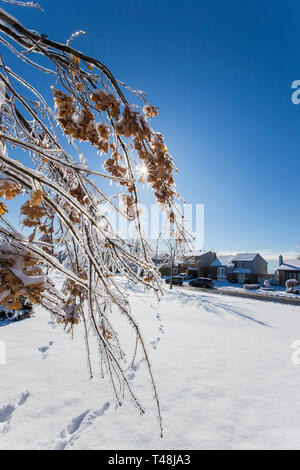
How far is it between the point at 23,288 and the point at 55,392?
3340 mm

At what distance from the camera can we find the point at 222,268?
139ft

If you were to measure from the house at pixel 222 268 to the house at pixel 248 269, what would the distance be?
767 millimetres

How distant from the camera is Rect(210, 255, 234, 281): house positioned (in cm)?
4105

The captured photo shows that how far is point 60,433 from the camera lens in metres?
2.60

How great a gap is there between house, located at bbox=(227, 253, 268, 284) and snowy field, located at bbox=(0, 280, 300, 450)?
35617 mm

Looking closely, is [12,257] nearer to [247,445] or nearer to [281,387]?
[247,445]

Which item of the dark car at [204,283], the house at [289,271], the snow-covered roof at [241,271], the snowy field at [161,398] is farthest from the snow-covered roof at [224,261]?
the snowy field at [161,398]

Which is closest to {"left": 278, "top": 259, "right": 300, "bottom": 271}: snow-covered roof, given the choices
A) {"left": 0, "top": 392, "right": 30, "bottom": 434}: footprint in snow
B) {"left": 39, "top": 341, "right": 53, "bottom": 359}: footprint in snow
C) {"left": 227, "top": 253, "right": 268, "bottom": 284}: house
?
{"left": 227, "top": 253, "right": 268, "bottom": 284}: house

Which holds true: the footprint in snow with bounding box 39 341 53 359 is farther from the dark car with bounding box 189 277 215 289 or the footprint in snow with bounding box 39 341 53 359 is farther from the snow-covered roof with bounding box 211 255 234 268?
the snow-covered roof with bounding box 211 255 234 268

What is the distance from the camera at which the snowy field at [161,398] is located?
8.54 ft

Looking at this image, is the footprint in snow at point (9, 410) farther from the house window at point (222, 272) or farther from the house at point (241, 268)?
the house window at point (222, 272)

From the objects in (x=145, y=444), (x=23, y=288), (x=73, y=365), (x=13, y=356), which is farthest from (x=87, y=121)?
(x=13, y=356)

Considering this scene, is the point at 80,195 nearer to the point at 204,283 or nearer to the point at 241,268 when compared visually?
the point at 204,283

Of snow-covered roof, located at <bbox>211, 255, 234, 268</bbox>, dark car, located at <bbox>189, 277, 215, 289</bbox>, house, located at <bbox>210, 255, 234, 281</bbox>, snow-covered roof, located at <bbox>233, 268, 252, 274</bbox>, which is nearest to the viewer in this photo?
dark car, located at <bbox>189, 277, 215, 289</bbox>
